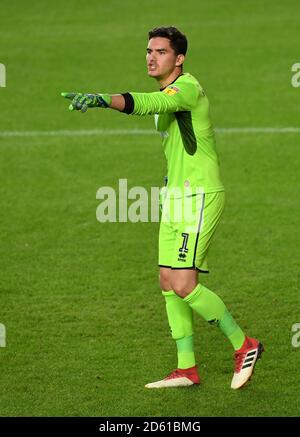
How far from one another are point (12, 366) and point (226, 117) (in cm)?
903

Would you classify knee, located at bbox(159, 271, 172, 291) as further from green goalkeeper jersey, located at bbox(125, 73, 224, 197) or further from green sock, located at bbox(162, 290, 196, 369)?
green goalkeeper jersey, located at bbox(125, 73, 224, 197)

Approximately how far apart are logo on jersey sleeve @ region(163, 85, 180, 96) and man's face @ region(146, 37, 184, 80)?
228 mm

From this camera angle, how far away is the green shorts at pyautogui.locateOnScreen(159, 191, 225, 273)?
322 inches

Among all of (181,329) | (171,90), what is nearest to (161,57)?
(171,90)

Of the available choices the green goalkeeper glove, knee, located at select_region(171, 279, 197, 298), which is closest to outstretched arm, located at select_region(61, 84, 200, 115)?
the green goalkeeper glove

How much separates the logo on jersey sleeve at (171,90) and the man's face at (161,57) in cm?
23

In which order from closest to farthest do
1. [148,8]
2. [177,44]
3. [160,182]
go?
[177,44] → [160,182] → [148,8]

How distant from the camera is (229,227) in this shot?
12523 millimetres

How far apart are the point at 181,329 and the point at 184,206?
0.98m

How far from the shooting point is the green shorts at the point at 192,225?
8.19 metres

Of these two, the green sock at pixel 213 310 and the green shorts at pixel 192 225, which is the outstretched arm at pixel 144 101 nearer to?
the green shorts at pixel 192 225
